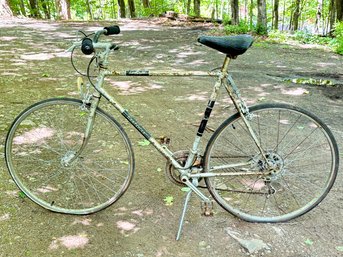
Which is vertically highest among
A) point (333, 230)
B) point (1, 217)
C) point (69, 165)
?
point (69, 165)

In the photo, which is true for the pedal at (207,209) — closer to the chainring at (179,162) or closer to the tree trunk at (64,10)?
the chainring at (179,162)

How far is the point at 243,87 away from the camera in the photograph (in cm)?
695

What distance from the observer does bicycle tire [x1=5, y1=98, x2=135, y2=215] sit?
3.12m

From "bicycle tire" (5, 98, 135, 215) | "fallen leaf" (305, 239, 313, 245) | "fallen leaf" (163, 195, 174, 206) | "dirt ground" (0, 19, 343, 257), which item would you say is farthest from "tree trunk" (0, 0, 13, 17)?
"fallen leaf" (305, 239, 313, 245)

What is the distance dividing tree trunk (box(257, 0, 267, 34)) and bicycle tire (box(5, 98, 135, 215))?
9.69 m

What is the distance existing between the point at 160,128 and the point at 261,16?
9.23 meters

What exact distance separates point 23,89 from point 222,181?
4.13m

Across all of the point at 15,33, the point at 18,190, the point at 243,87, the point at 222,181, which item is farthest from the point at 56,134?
the point at 15,33

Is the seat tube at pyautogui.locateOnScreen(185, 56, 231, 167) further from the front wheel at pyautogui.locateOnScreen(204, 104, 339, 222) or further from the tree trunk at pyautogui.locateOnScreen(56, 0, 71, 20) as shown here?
the tree trunk at pyautogui.locateOnScreen(56, 0, 71, 20)

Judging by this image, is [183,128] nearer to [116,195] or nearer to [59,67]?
[116,195]

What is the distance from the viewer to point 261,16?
12.7 m

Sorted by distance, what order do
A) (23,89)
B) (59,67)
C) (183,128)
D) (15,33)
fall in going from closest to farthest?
1. (183,128)
2. (23,89)
3. (59,67)
4. (15,33)

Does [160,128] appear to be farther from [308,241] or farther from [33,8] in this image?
[33,8]

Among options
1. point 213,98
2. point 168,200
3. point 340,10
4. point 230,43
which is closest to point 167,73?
point 213,98
